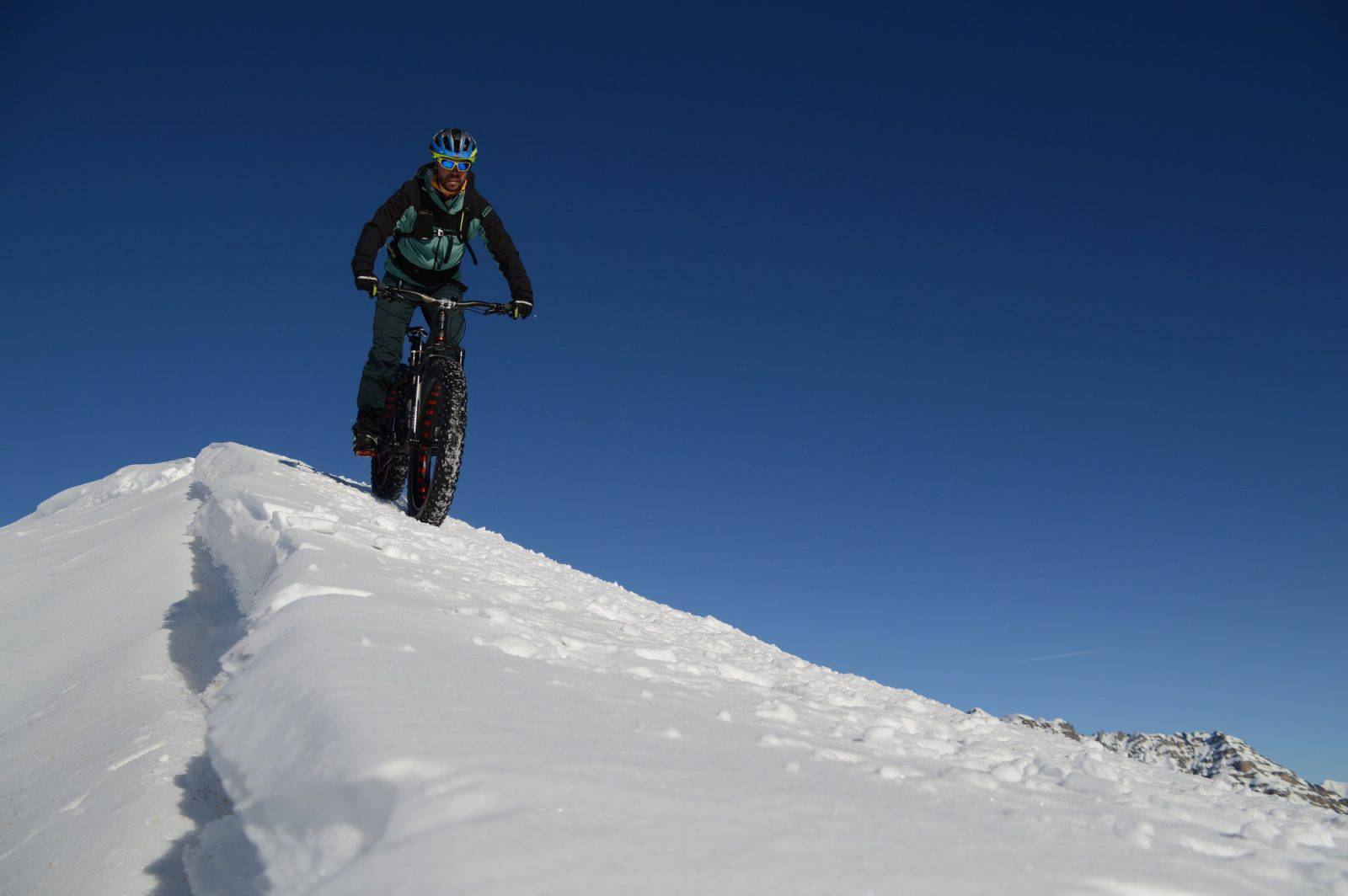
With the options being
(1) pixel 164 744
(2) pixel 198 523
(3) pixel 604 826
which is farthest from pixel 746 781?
(2) pixel 198 523

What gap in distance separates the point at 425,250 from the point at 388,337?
34.3 inches

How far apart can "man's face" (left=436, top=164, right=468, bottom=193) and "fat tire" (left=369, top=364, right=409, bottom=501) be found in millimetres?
1685

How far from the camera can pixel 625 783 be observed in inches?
62.0

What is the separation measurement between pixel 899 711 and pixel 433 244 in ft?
18.6

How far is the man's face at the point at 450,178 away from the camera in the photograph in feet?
21.5

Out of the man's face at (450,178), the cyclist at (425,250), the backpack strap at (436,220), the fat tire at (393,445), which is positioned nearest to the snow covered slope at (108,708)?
the fat tire at (393,445)

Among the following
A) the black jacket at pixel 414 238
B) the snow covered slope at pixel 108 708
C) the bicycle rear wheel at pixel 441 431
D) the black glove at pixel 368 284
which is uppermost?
the black jacket at pixel 414 238

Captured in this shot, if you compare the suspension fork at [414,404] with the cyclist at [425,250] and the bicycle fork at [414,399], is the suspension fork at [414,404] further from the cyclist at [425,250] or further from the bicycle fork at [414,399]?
the cyclist at [425,250]

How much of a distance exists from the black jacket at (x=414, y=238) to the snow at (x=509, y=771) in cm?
333

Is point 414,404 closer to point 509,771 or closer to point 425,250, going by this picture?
point 425,250

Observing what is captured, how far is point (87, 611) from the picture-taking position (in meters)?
4.25

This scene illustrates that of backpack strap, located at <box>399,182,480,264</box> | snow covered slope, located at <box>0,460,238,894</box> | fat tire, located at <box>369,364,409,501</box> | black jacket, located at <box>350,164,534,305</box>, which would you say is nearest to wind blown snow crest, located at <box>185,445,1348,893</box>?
snow covered slope, located at <box>0,460,238,894</box>

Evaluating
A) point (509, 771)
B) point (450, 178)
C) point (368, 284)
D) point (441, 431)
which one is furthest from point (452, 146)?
point (509, 771)

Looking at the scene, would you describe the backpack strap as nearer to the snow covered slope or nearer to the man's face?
the man's face
